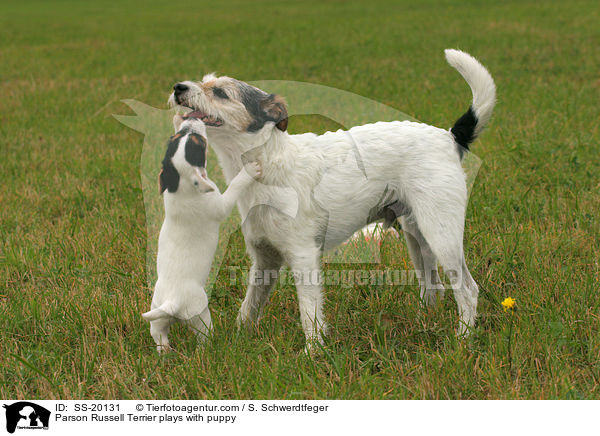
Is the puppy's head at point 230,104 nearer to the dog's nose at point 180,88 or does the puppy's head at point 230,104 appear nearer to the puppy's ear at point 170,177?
the dog's nose at point 180,88

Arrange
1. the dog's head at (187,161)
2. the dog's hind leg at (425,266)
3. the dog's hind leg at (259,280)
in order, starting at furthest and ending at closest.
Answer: the dog's hind leg at (425,266) → the dog's hind leg at (259,280) → the dog's head at (187,161)

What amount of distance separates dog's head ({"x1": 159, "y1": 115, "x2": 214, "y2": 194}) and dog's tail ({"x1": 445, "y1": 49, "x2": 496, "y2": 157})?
1.64 m

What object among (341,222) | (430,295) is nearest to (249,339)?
(341,222)

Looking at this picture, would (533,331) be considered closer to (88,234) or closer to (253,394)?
(253,394)

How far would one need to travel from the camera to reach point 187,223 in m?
3.26

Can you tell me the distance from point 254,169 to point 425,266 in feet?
4.86

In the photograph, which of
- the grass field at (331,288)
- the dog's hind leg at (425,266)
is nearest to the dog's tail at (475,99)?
the dog's hind leg at (425,266)

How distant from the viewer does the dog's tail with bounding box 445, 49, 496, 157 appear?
3.75 m

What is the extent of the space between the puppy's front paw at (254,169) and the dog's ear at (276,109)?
0.87 feet

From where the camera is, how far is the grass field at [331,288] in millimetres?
3201

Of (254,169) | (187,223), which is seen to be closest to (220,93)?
(254,169)

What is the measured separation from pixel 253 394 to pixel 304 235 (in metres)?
0.92

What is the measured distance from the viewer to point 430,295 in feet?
13.4
